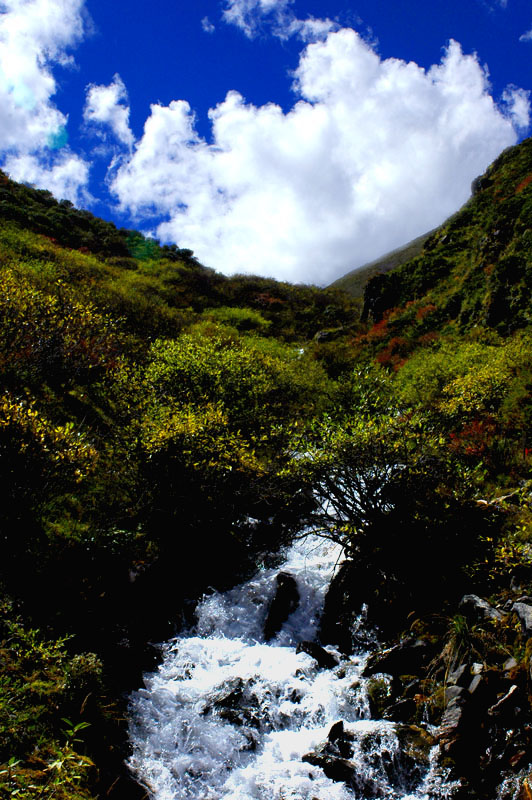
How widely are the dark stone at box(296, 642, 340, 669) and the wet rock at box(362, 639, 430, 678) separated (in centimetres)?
108

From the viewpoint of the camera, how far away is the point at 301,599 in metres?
13.4

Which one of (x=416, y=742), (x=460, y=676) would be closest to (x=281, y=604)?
(x=416, y=742)

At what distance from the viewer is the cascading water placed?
7.48 metres

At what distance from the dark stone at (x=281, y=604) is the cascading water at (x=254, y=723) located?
23 centimetres

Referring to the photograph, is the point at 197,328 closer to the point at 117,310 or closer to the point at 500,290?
the point at 117,310

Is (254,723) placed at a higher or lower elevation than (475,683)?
lower

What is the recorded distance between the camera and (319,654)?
11070mm

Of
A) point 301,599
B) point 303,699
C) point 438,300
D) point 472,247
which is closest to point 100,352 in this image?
point 301,599

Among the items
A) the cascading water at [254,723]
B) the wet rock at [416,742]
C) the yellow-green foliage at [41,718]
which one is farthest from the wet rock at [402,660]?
the yellow-green foliage at [41,718]

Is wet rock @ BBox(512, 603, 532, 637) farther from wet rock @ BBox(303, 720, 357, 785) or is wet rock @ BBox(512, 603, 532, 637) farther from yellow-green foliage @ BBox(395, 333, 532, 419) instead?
yellow-green foliage @ BBox(395, 333, 532, 419)

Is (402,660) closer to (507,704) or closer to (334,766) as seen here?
(334,766)

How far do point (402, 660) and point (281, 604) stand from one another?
4646 millimetres

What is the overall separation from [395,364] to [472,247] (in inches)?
663

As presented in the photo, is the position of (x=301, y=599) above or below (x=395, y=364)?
below
